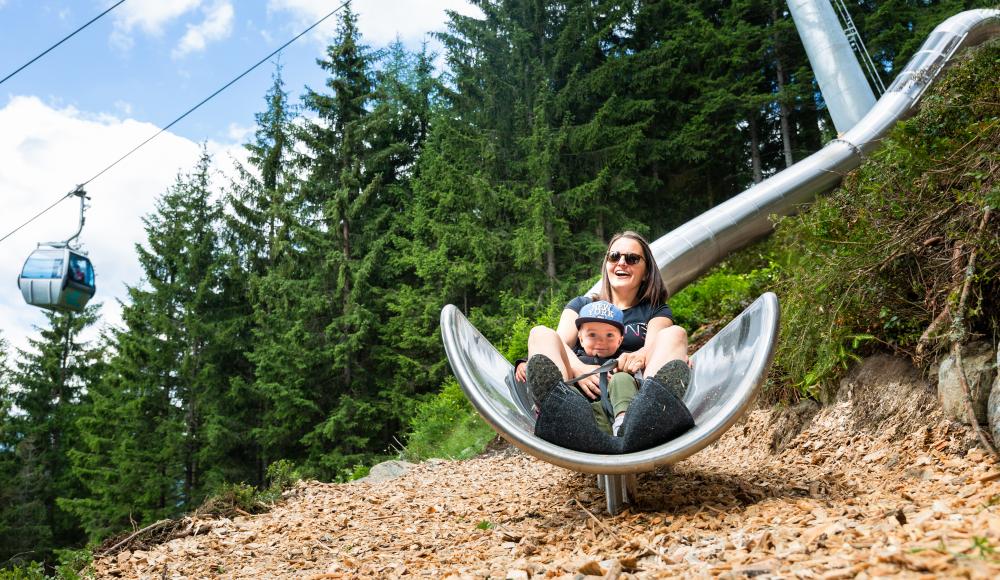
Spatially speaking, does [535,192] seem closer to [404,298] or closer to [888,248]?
[404,298]

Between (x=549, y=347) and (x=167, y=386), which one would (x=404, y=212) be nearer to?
(x=167, y=386)

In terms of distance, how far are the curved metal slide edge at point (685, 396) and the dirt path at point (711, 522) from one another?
0.88 ft

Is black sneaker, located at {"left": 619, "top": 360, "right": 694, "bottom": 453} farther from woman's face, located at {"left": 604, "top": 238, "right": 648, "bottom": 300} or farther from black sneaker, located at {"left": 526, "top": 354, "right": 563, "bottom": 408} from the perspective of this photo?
woman's face, located at {"left": 604, "top": 238, "right": 648, "bottom": 300}

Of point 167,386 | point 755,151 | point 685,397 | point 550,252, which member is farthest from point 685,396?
point 167,386

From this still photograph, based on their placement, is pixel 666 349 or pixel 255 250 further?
pixel 255 250

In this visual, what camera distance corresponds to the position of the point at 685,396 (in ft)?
8.03

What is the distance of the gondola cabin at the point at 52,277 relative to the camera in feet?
24.0

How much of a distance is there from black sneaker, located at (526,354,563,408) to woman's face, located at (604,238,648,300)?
86 centimetres

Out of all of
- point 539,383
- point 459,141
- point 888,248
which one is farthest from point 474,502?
point 459,141

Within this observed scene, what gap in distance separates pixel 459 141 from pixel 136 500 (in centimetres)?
996

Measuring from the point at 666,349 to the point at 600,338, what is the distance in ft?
1.10

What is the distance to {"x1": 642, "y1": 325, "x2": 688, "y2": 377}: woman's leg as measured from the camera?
8.00 feet

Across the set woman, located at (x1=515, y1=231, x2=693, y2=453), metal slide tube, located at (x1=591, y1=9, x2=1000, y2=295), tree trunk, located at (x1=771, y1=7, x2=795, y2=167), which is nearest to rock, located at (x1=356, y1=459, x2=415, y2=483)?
metal slide tube, located at (x1=591, y1=9, x2=1000, y2=295)

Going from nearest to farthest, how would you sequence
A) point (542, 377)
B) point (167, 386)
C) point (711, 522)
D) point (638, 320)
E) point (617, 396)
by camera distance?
1. point (711, 522)
2. point (542, 377)
3. point (617, 396)
4. point (638, 320)
5. point (167, 386)
